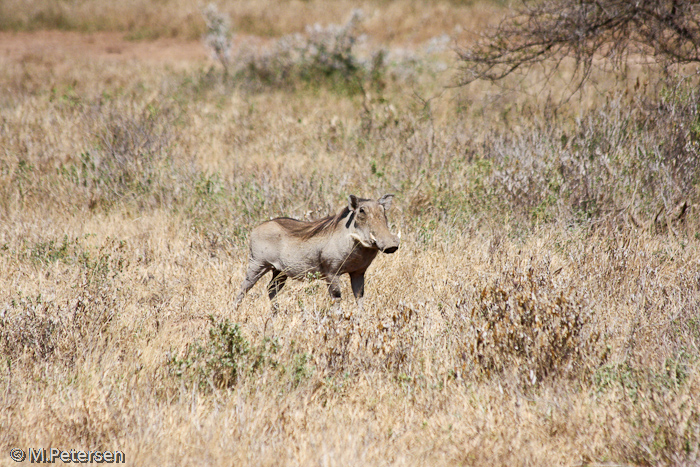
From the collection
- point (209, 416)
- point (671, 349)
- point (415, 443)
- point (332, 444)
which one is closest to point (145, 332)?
point (209, 416)

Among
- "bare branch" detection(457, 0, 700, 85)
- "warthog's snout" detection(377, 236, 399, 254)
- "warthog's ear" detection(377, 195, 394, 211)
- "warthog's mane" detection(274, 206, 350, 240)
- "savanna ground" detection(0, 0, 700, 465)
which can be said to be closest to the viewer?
"savanna ground" detection(0, 0, 700, 465)

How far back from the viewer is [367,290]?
16.1ft

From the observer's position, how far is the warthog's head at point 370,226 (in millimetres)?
4004

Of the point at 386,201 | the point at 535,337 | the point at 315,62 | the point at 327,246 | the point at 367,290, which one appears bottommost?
the point at 367,290

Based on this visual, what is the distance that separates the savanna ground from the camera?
302 cm

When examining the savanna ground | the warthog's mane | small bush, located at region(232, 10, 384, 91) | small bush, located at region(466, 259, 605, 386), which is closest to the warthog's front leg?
the savanna ground

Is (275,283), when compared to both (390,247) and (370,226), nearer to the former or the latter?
(370,226)

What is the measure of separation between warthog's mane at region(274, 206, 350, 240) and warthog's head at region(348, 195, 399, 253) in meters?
0.20

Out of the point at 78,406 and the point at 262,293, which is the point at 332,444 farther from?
the point at 262,293

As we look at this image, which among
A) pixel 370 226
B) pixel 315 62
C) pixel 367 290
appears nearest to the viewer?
pixel 370 226

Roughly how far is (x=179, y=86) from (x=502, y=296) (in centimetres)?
952

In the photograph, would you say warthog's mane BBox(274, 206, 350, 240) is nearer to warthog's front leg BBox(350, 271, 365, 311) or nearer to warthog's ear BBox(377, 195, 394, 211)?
warthog's ear BBox(377, 195, 394, 211)

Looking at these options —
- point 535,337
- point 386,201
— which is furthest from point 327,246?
point 535,337

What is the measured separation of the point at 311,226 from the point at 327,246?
375mm
